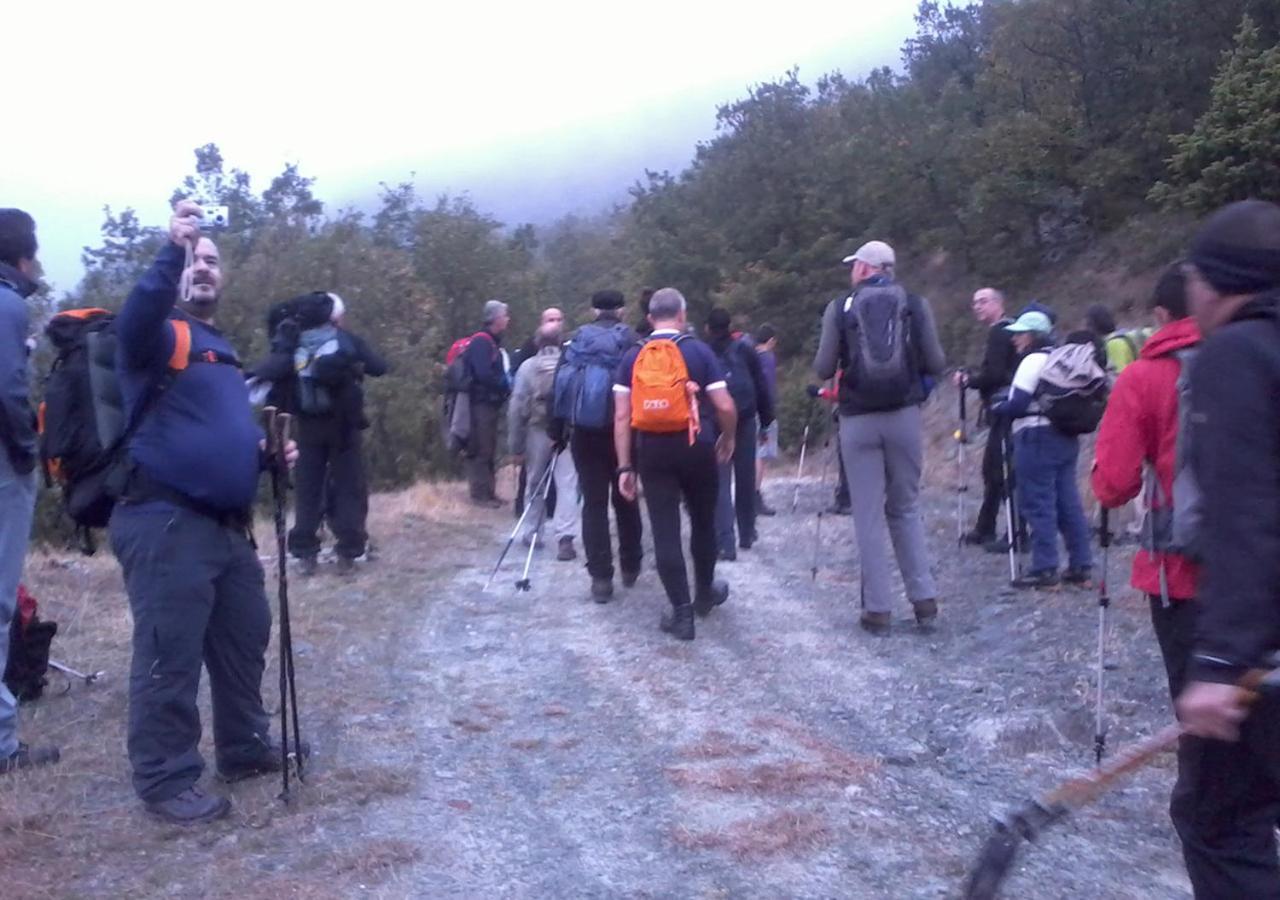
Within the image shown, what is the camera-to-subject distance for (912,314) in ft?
24.4

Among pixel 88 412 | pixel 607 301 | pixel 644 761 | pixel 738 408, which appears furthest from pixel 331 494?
pixel 644 761

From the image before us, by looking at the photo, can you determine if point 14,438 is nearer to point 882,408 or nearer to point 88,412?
point 88,412

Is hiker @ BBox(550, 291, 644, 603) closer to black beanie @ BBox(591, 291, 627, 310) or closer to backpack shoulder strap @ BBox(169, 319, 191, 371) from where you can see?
black beanie @ BBox(591, 291, 627, 310)

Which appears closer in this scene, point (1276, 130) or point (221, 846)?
point (221, 846)

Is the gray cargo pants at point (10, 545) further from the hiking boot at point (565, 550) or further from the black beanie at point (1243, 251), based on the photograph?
the hiking boot at point (565, 550)

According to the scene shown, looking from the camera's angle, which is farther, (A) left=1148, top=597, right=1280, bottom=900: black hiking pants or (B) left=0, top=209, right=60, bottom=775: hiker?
(B) left=0, top=209, right=60, bottom=775: hiker

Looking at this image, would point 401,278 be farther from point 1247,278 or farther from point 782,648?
point 1247,278

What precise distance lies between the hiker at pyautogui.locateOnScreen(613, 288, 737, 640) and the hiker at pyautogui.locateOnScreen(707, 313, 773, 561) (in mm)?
2316

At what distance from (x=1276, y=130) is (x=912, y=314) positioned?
12.0 m

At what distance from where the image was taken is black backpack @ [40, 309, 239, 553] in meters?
4.82

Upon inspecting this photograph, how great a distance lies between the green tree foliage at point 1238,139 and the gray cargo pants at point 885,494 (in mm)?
11417

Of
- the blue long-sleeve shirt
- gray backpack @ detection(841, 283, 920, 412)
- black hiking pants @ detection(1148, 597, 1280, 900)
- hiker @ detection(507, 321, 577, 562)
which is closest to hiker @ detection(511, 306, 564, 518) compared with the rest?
hiker @ detection(507, 321, 577, 562)

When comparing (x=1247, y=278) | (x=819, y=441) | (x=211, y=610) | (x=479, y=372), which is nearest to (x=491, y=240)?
(x=819, y=441)

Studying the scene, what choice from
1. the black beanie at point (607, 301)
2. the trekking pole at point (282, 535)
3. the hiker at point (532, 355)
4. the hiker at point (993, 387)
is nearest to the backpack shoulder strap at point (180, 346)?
the trekking pole at point (282, 535)
